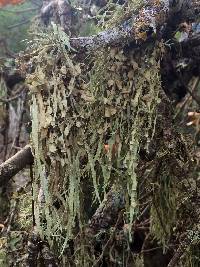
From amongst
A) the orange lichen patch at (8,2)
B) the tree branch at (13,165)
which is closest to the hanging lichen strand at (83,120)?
the tree branch at (13,165)

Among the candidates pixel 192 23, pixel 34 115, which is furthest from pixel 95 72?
pixel 192 23

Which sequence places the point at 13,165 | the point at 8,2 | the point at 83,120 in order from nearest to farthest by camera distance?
the point at 83,120 → the point at 13,165 → the point at 8,2

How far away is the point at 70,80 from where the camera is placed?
179 cm

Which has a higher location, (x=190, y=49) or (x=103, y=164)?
(x=190, y=49)

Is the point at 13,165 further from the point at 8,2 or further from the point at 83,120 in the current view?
the point at 8,2

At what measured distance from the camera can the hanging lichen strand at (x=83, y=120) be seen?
1771mm

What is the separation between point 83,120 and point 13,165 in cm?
43

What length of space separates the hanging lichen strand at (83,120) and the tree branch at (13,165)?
0.16 m

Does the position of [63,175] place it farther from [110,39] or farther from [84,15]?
[84,15]

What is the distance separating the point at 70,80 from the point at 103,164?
15.0 inches

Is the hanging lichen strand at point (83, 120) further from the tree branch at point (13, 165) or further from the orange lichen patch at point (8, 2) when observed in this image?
the orange lichen patch at point (8, 2)

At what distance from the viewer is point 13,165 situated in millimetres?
2025

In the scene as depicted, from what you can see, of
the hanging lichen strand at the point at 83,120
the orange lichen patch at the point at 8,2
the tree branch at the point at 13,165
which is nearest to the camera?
the hanging lichen strand at the point at 83,120

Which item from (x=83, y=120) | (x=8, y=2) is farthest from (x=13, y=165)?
(x=8, y=2)
